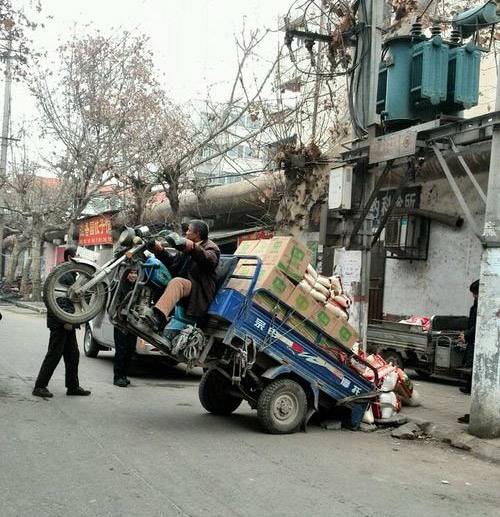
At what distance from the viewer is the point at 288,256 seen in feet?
22.7

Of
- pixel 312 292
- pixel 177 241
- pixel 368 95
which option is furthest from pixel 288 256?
pixel 368 95

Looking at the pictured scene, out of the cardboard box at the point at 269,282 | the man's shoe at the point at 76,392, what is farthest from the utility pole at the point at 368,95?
the man's shoe at the point at 76,392

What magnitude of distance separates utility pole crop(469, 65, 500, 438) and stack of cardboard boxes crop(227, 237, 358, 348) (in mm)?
1426

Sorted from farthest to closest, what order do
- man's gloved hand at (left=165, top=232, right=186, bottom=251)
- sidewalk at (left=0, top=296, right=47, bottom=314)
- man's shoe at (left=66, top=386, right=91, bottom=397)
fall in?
sidewalk at (left=0, top=296, right=47, bottom=314), man's shoe at (left=66, top=386, right=91, bottom=397), man's gloved hand at (left=165, top=232, right=186, bottom=251)

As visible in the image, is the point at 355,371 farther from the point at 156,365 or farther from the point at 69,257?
the point at 156,365

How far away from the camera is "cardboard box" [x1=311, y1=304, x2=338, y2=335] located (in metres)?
7.06

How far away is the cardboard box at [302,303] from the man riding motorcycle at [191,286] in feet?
2.84

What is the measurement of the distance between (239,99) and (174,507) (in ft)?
49.7

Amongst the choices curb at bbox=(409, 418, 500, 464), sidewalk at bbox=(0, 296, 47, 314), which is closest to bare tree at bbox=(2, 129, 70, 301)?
sidewalk at bbox=(0, 296, 47, 314)

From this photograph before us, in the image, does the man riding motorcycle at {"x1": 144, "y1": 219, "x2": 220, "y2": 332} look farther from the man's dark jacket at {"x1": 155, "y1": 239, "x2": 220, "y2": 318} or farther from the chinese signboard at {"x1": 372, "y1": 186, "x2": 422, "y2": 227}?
the chinese signboard at {"x1": 372, "y1": 186, "x2": 422, "y2": 227}

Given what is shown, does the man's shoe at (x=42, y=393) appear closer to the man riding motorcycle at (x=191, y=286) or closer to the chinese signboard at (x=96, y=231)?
the man riding motorcycle at (x=191, y=286)

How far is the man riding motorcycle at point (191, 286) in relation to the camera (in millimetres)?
6543

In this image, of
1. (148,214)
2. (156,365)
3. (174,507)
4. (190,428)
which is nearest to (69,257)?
(190,428)

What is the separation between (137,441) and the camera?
616cm
